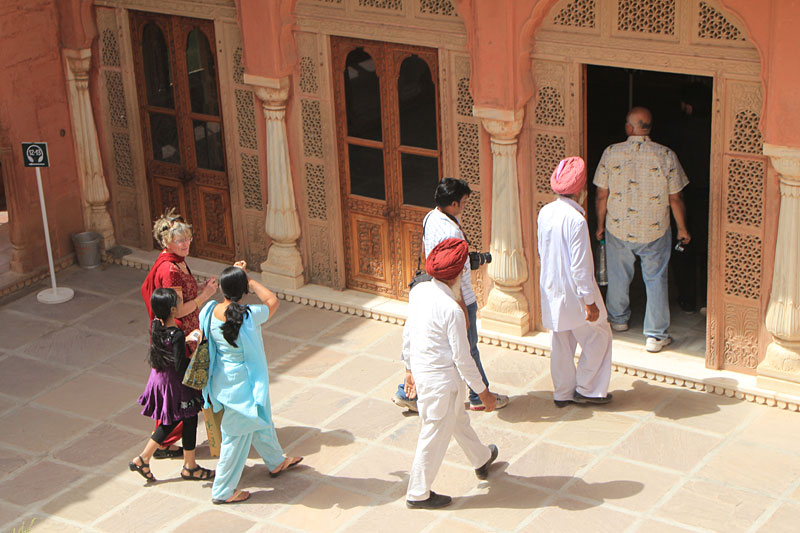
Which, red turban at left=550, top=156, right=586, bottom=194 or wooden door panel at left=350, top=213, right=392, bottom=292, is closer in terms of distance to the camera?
red turban at left=550, top=156, right=586, bottom=194

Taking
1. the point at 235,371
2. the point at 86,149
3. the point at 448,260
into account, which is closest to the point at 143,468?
the point at 235,371

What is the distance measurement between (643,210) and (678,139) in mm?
1362

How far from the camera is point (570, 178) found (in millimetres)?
6988

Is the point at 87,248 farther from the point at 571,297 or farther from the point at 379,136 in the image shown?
the point at 571,297

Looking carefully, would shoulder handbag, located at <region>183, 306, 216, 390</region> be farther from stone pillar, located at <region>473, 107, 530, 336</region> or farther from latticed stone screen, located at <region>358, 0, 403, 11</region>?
latticed stone screen, located at <region>358, 0, 403, 11</region>

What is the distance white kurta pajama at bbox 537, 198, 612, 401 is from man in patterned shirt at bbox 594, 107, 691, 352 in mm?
816

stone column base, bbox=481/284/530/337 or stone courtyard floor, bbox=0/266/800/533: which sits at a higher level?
stone column base, bbox=481/284/530/337

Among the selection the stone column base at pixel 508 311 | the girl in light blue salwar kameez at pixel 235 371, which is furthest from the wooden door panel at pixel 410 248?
the girl in light blue salwar kameez at pixel 235 371

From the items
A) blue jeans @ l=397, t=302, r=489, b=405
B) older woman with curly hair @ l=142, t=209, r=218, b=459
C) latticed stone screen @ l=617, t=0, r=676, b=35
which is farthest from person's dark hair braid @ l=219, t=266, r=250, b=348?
latticed stone screen @ l=617, t=0, r=676, b=35

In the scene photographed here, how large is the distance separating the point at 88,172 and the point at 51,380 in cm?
263

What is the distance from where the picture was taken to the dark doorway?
8539mm

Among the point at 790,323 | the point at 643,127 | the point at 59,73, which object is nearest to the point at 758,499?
the point at 790,323

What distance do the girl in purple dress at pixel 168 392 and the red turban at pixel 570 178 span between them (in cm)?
239

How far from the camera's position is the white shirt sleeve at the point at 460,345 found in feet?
19.4
